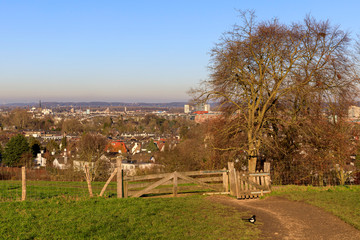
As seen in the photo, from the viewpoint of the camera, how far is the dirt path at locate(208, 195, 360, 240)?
350 inches

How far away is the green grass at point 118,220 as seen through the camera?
8.24m

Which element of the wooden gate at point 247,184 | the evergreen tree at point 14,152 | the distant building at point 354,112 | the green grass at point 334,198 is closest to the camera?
the green grass at point 334,198

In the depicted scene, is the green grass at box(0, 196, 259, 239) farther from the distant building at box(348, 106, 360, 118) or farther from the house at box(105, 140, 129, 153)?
the house at box(105, 140, 129, 153)

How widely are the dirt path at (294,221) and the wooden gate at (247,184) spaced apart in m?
0.80

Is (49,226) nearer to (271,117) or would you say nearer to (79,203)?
(79,203)

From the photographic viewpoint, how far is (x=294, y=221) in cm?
1020

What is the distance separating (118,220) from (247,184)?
6.74 m

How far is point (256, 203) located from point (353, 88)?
35.7 ft

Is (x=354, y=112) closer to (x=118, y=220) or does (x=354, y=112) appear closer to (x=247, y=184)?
(x=247, y=184)

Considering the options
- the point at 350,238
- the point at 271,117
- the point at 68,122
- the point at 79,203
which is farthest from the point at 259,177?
the point at 68,122

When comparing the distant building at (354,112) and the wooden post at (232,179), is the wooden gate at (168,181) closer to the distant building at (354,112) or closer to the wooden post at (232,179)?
the wooden post at (232,179)

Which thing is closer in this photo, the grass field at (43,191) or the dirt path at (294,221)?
the dirt path at (294,221)

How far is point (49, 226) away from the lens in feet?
28.4

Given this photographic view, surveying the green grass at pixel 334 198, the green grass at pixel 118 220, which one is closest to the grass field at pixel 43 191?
the green grass at pixel 118 220
